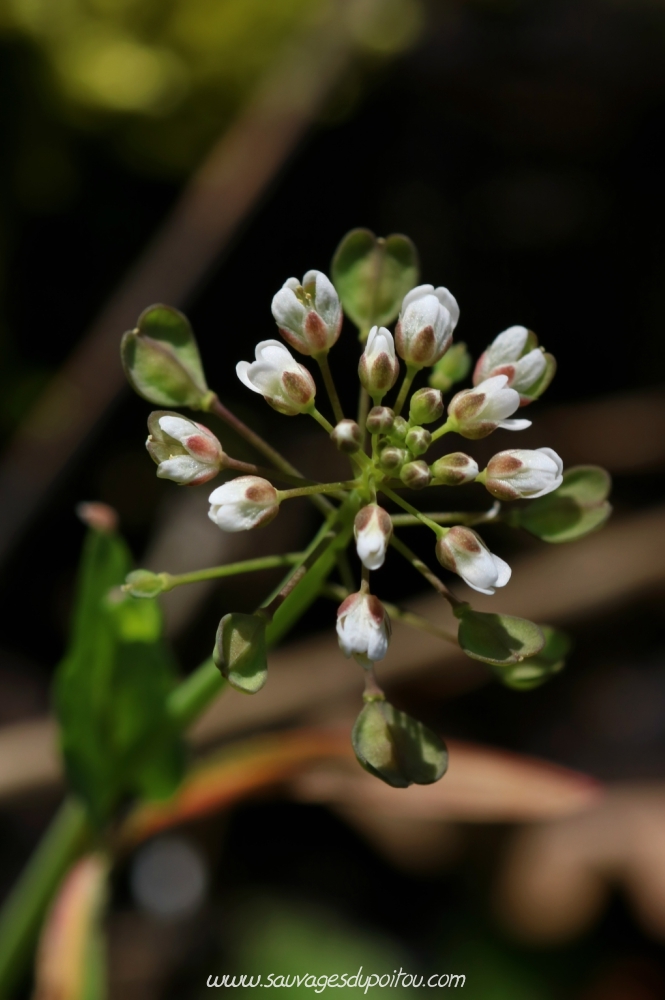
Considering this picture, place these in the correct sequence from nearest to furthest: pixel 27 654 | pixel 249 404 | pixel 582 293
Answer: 1. pixel 27 654
2. pixel 249 404
3. pixel 582 293

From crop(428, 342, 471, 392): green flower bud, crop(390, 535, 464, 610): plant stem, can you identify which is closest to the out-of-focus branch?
crop(428, 342, 471, 392): green flower bud

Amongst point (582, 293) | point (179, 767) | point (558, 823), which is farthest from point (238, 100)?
point (558, 823)

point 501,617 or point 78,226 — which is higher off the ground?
point 501,617

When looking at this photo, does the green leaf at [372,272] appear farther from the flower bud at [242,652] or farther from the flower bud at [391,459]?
the flower bud at [242,652]

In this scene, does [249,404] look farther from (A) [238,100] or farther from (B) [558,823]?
(B) [558,823]

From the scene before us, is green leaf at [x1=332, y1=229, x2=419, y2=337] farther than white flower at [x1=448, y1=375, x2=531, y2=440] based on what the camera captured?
Yes

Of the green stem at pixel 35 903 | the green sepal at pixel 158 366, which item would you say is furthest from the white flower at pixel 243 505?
the green stem at pixel 35 903

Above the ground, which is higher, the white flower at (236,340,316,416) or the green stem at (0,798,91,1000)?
the white flower at (236,340,316,416)

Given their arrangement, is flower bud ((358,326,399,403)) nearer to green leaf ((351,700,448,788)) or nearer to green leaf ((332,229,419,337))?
green leaf ((332,229,419,337))

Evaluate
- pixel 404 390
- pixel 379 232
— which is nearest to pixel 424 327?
pixel 404 390
